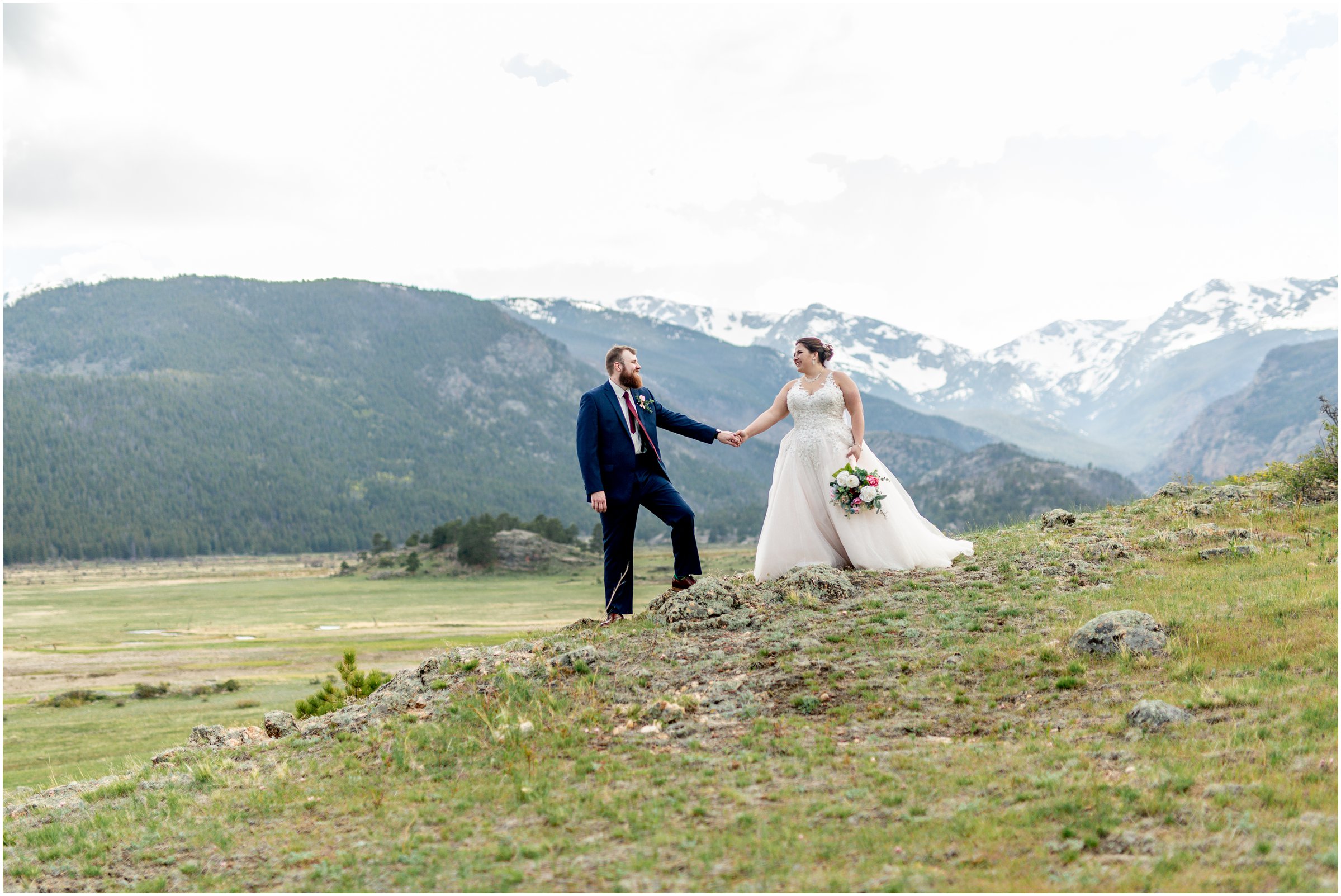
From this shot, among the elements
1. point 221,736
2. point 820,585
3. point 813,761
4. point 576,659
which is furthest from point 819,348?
point 221,736

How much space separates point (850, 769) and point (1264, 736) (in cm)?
314

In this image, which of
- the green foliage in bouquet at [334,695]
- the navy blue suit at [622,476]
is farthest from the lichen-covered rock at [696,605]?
the green foliage in bouquet at [334,695]

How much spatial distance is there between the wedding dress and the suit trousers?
1398 mm

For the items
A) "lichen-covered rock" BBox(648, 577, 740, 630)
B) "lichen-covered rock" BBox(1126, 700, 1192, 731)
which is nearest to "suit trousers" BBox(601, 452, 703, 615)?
"lichen-covered rock" BBox(648, 577, 740, 630)

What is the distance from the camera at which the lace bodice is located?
13305 millimetres

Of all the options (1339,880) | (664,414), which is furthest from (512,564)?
(1339,880)

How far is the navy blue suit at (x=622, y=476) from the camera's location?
39.5 feet

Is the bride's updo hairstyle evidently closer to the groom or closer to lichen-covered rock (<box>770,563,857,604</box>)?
the groom

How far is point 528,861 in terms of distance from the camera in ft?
21.6

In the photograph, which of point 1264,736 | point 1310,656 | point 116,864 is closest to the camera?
point 1264,736

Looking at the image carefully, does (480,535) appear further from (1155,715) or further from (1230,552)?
(1155,715)

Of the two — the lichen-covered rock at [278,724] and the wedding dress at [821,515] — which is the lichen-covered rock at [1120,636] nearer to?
the wedding dress at [821,515]

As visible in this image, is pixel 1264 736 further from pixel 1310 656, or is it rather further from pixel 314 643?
pixel 314 643

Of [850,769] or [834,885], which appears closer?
[834,885]
